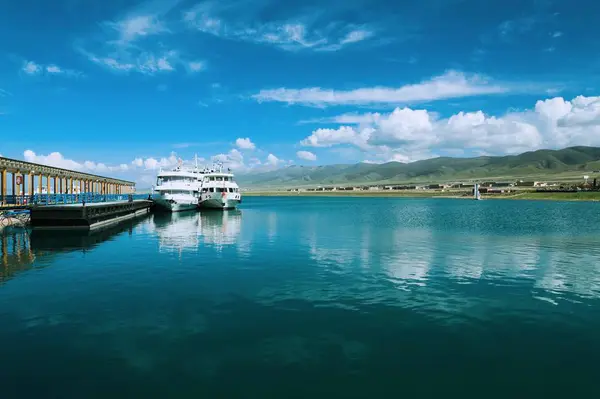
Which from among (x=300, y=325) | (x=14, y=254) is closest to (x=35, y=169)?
(x=14, y=254)

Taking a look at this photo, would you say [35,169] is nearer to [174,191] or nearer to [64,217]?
[64,217]

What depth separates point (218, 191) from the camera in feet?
318

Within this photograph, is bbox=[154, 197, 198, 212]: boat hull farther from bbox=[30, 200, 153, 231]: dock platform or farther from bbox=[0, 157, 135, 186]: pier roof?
bbox=[30, 200, 153, 231]: dock platform

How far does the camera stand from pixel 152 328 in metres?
13.8

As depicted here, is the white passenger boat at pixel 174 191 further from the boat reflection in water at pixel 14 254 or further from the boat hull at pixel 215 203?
the boat reflection in water at pixel 14 254

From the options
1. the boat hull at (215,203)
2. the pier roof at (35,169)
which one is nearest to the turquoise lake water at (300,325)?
the pier roof at (35,169)

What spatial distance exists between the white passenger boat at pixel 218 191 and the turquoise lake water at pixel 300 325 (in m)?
58.6

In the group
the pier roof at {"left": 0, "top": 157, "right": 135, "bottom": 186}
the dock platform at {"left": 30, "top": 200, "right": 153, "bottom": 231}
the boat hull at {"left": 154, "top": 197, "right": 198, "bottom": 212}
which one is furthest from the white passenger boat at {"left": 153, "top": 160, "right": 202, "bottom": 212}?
the dock platform at {"left": 30, "top": 200, "right": 153, "bottom": 231}

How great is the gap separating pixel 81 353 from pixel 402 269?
17.6m

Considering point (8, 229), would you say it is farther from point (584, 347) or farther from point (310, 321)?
point (584, 347)

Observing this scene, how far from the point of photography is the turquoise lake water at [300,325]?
10031 millimetres

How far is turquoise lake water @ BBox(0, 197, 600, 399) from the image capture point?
1003 cm

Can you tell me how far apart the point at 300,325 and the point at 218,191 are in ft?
280

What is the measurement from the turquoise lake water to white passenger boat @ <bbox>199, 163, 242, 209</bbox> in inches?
2307
